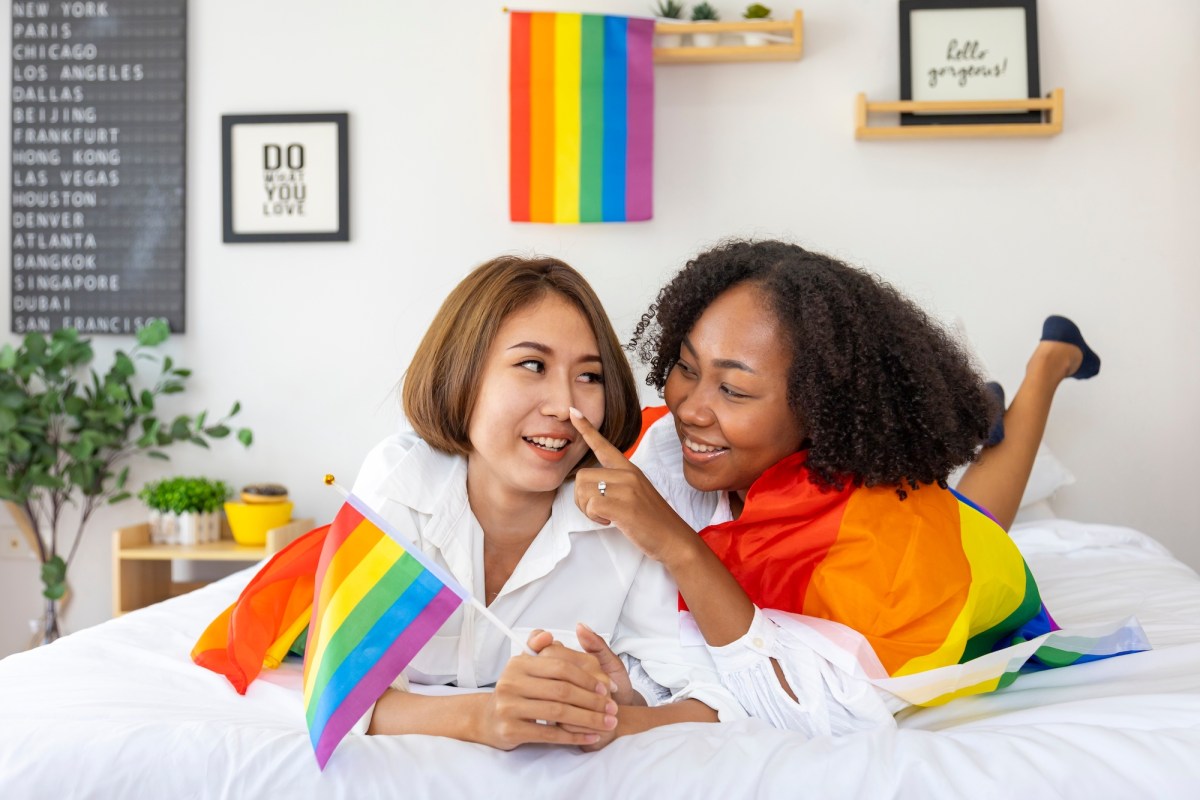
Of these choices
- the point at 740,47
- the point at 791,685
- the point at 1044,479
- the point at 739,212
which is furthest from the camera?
the point at 739,212

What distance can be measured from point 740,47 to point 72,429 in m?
2.16

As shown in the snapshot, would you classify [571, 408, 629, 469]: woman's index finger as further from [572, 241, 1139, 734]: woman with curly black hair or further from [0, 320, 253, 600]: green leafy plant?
[0, 320, 253, 600]: green leafy plant

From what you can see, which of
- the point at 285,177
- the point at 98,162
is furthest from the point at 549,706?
the point at 98,162

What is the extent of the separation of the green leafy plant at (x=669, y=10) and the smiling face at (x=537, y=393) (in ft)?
5.40

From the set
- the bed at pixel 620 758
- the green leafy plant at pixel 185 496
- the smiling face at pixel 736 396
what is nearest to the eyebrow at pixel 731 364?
the smiling face at pixel 736 396

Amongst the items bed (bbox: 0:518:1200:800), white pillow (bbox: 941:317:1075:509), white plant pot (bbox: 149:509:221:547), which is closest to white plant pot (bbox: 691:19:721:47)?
white pillow (bbox: 941:317:1075:509)

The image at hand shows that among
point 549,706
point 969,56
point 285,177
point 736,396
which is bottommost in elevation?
point 549,706

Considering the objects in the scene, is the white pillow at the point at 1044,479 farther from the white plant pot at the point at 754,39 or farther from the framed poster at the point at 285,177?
the framed poster at the point at 285,177

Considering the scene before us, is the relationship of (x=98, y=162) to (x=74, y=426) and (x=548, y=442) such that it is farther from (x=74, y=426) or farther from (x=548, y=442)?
(x=548, y=442)

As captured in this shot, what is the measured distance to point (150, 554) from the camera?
8.65 feet

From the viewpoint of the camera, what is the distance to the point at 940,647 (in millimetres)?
1177

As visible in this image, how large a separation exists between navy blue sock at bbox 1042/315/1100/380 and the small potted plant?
104 cm

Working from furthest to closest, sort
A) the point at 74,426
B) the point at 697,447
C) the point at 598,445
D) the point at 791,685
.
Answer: the point at 74,426
the point at 697,447
the point at 598,445
the point at 791,685

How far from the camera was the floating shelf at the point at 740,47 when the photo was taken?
8.55 ft
